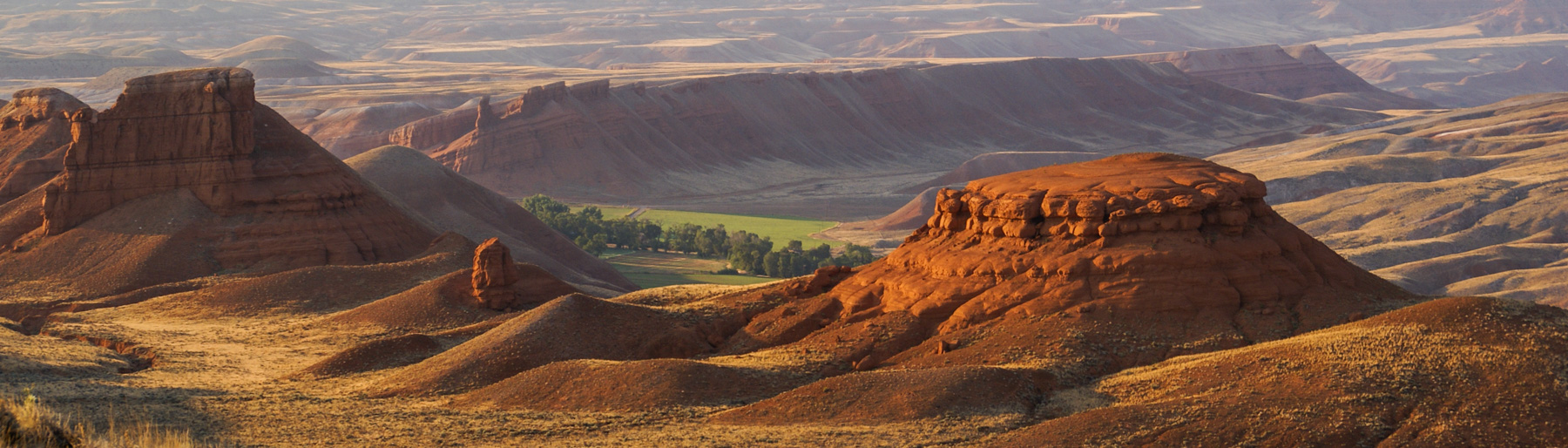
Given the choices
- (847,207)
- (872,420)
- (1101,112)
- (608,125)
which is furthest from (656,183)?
(872,420)

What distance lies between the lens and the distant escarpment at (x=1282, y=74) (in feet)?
563

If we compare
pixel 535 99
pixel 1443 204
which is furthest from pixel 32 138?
pixel 1443 204

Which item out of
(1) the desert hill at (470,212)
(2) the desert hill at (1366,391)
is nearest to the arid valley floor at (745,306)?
(2) the desert hill at (1366,391)

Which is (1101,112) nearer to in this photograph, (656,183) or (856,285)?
(656,183)

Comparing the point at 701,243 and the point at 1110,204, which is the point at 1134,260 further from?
the point at 701,243

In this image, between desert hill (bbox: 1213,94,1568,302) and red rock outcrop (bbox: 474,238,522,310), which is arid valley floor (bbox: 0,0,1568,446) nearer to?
red rock outcrop (bbox: 474,238,522,310)

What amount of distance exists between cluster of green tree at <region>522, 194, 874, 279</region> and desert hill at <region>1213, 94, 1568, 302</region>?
2170 cm

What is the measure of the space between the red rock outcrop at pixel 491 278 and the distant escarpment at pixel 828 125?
63308 millimetres

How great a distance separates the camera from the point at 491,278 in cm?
3212

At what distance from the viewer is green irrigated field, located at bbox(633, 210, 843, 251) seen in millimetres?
79000

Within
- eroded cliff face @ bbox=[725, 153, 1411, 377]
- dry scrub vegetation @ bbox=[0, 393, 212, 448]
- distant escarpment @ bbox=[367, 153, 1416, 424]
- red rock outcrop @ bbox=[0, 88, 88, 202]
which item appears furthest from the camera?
red rock outcrop @ bbox=[0, 88, 88, 202]

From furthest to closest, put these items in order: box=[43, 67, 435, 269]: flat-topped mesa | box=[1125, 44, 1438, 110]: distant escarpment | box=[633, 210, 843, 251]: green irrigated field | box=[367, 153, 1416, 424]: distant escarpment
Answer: box=[1125, 44, 1438, 110]: distant escarpment < box=[633, 210, 843, 251]: green irrigated field < box=[43, 67, 435, 269]: flat-topped mesa < box=[367, 153, 1416, 424]: distant escarpment

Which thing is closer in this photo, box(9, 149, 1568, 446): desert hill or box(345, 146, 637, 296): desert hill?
box(9, 149, 1568, 446): desert hill

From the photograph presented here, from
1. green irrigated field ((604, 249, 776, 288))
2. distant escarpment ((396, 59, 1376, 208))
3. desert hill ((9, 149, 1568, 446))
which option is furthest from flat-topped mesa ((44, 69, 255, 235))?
distant escarpment ((396, 59, 1376, 208))
